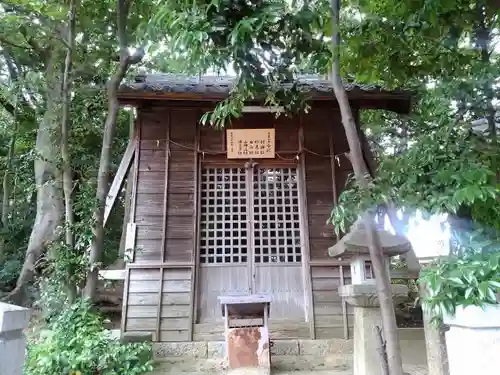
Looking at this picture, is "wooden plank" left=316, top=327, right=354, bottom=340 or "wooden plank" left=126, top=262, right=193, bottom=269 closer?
"wooden plank" left=316, top=327, right=354, bottom=340

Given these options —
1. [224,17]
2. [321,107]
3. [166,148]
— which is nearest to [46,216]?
[166,148]

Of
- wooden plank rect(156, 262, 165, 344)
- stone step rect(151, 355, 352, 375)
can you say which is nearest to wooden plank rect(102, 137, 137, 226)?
wooden plank rect(156, 262, 165, 344)

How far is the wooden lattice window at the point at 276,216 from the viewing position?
7094 mm

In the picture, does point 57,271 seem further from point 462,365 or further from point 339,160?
point 339,160

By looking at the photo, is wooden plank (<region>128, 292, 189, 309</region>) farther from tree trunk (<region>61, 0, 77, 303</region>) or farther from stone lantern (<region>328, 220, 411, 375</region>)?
stone lantern (<region>328, 220, 411, 375</region>)

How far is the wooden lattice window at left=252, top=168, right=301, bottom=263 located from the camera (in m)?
7.09

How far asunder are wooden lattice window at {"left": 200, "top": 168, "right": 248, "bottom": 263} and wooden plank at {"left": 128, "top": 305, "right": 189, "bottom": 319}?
0.88 meters

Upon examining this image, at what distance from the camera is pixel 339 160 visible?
7.37 meters

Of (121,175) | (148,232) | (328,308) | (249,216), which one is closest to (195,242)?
(148,232)

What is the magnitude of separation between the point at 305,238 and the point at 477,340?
5.23 metres

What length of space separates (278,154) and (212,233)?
74.0 inches

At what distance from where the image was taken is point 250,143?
734cm

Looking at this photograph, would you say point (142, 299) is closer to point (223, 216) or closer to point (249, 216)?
point (223, 216)

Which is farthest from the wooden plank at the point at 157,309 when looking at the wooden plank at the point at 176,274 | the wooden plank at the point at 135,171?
the wooden plank at the point at 135,171
